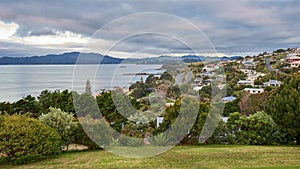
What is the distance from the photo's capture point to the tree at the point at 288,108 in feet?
37.5

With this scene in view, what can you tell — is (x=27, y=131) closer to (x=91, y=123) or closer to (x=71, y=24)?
(x=91, y=123)

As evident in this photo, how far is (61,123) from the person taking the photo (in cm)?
1152

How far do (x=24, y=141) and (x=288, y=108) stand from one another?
32.3 feet

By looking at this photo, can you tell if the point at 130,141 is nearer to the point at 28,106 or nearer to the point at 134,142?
the point at 134,142

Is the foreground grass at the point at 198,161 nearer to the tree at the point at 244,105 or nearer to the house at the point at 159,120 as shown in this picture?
the house at the point at 159,120

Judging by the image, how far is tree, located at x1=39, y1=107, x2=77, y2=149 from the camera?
11.5 meters

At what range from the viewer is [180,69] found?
10.2 metres

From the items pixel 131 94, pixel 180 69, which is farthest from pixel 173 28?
pixel 131 94

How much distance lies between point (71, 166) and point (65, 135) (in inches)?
143

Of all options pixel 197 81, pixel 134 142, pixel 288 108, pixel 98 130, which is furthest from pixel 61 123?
pixel 288 108

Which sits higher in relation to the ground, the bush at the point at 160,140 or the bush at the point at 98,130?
the bush at the point at 98,130

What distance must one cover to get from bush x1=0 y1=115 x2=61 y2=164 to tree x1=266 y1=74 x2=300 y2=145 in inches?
350

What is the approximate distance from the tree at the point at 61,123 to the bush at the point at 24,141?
1395 mm

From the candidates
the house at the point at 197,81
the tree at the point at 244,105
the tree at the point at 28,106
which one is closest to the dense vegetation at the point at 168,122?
the house at the point at 197,81
